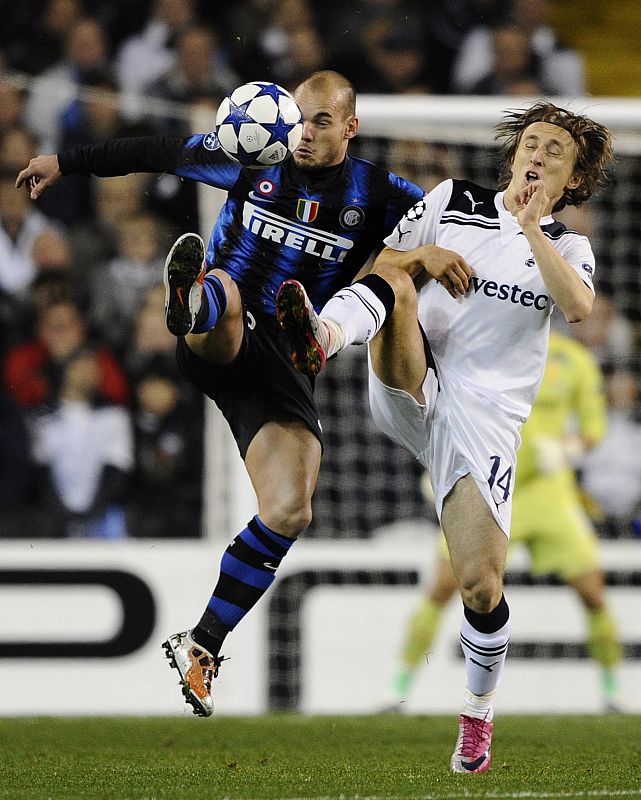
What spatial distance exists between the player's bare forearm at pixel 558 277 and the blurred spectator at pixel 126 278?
5.41m

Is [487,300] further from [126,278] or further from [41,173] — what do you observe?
[126,278]

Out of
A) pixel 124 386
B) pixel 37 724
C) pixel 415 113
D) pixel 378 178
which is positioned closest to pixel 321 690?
pixel 37 724

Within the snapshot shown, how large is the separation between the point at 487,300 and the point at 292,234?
814 mm

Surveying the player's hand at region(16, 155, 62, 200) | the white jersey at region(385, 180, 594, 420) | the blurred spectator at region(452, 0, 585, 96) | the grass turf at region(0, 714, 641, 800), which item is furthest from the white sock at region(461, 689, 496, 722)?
the blurred spectator at region(452, 0, 585, 96)

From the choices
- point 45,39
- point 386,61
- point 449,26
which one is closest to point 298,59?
point 386,61

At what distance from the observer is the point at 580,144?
5367 mm

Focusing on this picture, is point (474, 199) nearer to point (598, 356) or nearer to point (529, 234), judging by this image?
point (529, 234)

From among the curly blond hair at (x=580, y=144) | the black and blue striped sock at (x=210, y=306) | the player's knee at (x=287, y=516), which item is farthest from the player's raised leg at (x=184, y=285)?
the curly blond hair at (x=580, y=144)

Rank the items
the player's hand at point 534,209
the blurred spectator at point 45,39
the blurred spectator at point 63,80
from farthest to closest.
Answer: the blurred spectator at point 45,39 → the blurred spectator at point 63,80 → the player's hand at point 534,209

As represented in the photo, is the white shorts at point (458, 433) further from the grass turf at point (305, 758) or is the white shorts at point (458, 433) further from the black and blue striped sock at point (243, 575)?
the grass turf at point (305, 758)

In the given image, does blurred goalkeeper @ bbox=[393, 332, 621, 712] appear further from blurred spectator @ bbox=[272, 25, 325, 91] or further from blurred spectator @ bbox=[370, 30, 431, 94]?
blurred spectator @ bbox=[272, 25, 325, 91]

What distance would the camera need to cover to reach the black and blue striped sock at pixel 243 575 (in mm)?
5367

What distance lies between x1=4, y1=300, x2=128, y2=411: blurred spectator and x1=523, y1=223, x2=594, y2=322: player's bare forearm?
5242 mm

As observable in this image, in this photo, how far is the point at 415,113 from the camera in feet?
27.4
